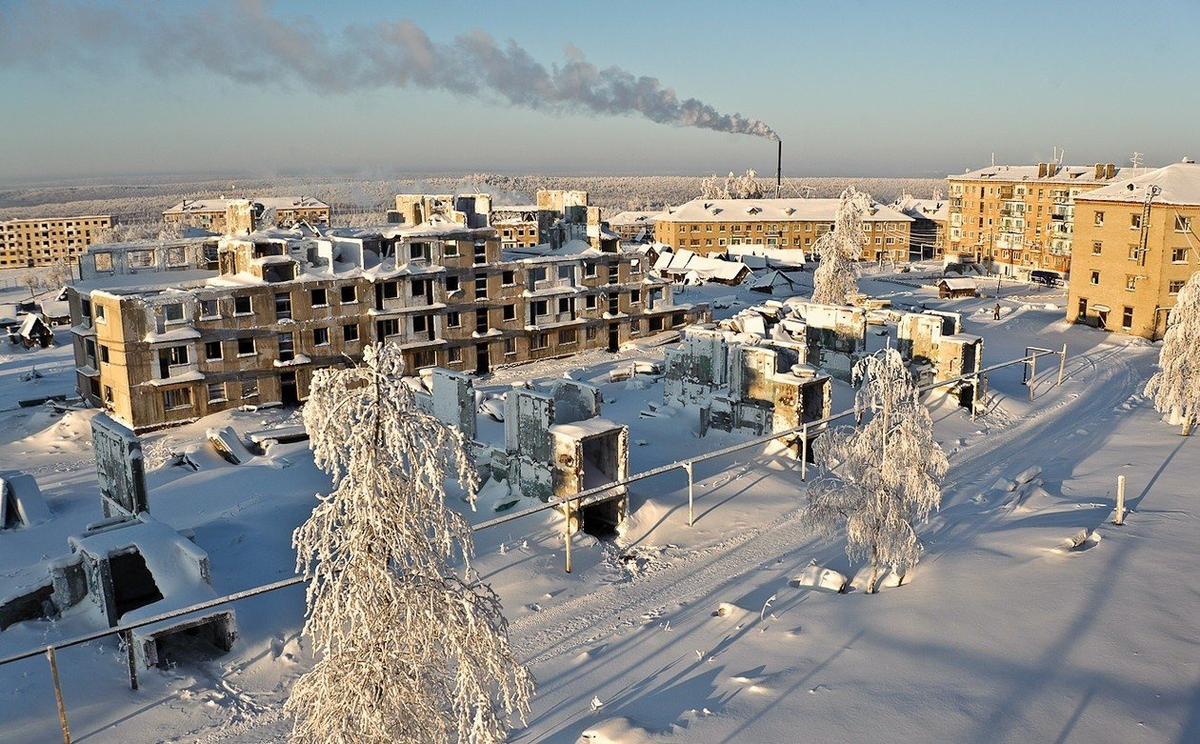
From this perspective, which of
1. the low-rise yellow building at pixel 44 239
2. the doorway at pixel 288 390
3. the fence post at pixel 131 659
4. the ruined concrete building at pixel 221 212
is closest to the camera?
A: the fence post at pixel 131 659

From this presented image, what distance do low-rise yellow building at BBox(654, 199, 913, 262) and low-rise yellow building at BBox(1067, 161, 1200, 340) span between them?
54.7 meters

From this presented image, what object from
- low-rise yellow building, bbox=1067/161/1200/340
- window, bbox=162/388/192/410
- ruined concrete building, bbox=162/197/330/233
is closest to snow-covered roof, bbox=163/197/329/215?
ruined concrete building, bbox=162/197/330/233

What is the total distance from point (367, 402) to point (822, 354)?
39449 mm

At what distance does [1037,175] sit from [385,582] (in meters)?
120

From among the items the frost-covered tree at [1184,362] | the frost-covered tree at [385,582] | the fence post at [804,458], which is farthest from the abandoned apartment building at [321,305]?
the frost-covered tree at [385,582]

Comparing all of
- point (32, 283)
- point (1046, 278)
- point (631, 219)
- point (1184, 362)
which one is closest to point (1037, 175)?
point (1046, 278)

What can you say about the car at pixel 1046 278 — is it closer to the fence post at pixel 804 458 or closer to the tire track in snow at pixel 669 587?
the tire track in snow at pixel 669 587

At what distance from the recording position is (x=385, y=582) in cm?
1041

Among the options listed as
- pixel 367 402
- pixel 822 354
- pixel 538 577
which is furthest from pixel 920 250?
pixel 367 402

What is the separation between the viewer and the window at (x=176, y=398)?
4431 centimetres

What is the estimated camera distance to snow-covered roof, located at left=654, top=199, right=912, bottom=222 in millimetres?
121188

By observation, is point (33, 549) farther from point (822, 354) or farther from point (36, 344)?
point (36, 344)

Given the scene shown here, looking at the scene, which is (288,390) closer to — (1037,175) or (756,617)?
(756,617)

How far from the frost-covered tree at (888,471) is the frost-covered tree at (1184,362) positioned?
73.2 ft
